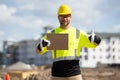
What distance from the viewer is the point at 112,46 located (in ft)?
337

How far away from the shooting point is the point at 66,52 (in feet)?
16.0

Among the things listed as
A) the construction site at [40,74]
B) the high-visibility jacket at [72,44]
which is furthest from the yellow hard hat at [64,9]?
the construction site at [40,74]

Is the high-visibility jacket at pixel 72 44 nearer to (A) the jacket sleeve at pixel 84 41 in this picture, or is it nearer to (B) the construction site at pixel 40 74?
(A) the jacket sleeve at pixel 84 41

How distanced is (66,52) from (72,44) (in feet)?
0.49

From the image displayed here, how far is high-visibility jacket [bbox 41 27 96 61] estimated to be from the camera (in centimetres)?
487

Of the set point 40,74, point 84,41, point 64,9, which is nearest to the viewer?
point 64,9

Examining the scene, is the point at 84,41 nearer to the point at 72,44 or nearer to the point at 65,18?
the point at 72,44

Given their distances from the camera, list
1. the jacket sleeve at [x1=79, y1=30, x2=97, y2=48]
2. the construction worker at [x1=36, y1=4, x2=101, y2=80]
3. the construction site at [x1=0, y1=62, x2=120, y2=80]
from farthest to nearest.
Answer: the construction site at [x1=0, y1=62, x2=120, y2=80], the jacket sleeve at [x1=79, y1=30, x2=97, y2=48], the construction worker at [x1=36, y1=4, x2=101, y2=80]

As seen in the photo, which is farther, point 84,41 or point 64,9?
point 84,41

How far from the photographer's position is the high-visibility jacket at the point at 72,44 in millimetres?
4871

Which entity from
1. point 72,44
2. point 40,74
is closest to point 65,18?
point 72,44

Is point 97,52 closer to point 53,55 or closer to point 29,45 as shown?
point 29,45

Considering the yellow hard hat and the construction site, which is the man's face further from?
the construction site

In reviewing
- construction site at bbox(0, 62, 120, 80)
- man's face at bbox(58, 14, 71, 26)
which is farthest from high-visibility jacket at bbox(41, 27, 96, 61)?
construction site at bbox(0, 62, 120, 80)
